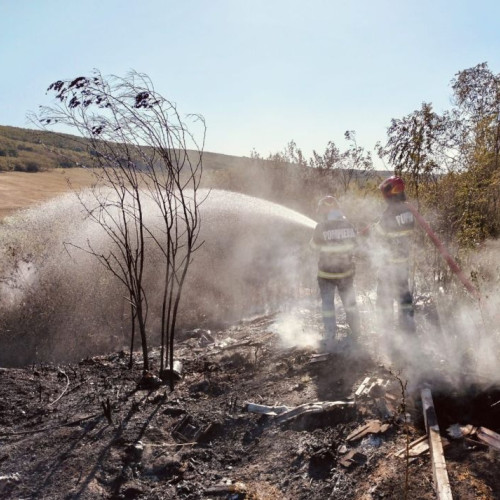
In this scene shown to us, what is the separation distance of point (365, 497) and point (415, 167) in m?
5.32

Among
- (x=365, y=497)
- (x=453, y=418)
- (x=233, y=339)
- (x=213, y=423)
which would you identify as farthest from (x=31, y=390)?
(x=453, y=418)

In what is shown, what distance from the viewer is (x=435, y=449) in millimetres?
3314

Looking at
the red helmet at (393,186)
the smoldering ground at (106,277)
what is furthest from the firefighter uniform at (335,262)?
the smoldering ground at (106,277)

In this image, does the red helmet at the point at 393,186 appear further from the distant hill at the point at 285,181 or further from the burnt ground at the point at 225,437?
the distant hill at the point at 285,181

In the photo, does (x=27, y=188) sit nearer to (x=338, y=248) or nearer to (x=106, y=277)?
(x=106, y=277)

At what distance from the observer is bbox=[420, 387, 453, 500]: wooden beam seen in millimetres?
2889

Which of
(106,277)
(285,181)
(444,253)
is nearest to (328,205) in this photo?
(444,253)

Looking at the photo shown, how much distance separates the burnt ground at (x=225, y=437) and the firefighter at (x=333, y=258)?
615 mm

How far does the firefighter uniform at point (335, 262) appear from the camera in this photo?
5.77 m

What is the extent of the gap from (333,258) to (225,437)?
2776mm

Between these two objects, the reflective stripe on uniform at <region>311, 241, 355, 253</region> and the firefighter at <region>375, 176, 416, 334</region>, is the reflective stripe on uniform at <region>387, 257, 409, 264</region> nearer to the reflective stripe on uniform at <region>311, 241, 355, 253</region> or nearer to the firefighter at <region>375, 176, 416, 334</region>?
the firefighter at <region>375, 176, 416, 334</region>

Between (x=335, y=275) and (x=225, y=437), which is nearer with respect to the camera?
(x=225, y=437)

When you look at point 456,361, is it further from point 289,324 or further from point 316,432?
point 289,324

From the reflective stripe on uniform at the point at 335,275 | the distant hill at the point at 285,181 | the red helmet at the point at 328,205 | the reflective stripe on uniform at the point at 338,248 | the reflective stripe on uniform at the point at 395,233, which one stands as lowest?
the reflective stripe on uniform at the point at 335,275
